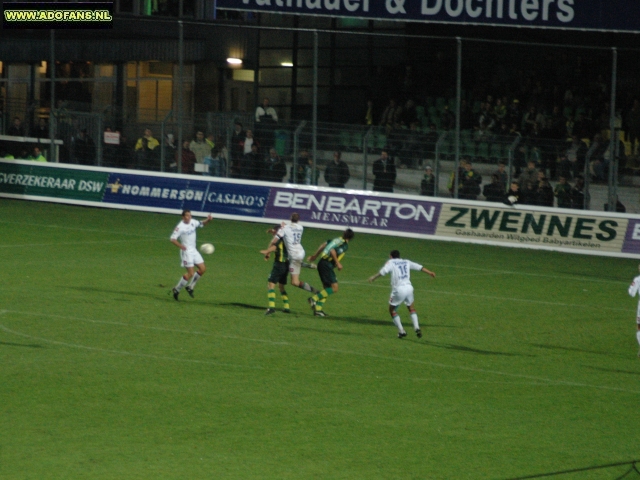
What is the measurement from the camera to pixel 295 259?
65.3 ft

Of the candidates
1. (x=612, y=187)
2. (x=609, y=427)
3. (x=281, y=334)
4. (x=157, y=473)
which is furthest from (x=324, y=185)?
(x=157, y=473)

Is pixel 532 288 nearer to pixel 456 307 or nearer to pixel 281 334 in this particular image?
pixel 456 307

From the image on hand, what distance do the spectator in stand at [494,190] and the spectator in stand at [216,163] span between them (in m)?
7.84

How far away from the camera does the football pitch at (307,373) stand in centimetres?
1199

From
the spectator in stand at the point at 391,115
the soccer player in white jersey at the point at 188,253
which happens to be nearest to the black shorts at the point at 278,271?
the soccer player in white jersey at the point at 188,253

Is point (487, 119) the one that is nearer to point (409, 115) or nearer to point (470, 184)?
point (409, 115)

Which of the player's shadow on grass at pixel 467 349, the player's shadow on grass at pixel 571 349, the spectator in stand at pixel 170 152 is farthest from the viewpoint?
the spectator in stand at pixel 170 152

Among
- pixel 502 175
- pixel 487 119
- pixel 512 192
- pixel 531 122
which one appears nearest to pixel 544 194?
pixel 512 192

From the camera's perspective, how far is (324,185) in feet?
104

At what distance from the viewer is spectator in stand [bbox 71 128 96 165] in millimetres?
34312

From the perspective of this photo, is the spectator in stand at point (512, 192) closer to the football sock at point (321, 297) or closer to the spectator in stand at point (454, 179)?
the spectator in stand at point (454, 179)

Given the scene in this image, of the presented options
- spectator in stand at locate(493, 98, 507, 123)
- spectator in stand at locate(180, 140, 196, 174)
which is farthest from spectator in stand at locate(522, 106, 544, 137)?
spectator in stand at locate(180, 140, 196, 174)

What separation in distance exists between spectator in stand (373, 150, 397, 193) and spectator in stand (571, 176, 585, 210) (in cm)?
497

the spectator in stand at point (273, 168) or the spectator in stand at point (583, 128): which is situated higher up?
the spectator in stand at point (583, 128)
